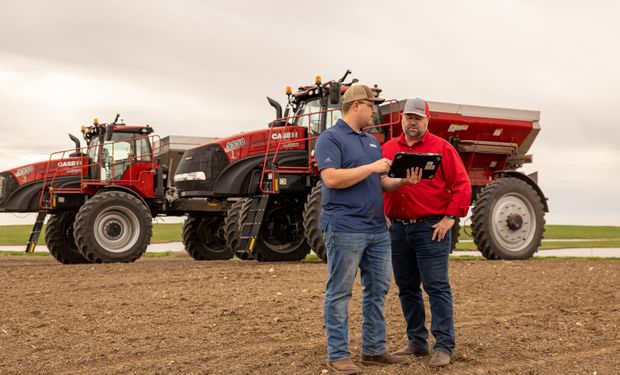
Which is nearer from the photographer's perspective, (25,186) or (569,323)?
(569,323)

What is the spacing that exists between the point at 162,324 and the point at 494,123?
31.2 feet

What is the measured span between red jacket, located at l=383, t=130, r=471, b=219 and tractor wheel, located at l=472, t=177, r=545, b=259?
8830mm

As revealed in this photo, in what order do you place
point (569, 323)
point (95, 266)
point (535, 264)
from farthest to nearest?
point (95, 266) → point (535, 264) → point (569, 323)

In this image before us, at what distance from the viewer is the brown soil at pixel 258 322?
6.23 m

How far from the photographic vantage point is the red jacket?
19.4 feet

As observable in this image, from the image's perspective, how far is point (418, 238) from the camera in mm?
5926

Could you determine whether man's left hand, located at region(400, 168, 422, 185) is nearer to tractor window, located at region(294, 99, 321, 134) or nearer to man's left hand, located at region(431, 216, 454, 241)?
man's left hand, located at region(431, 216, 454, 241)

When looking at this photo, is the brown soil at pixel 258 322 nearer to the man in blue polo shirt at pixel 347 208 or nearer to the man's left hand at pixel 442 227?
the man in blue polo shirt at pixel 347 208

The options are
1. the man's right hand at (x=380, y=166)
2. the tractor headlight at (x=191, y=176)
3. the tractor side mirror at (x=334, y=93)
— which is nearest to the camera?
the man's right hand at (x=380, y=166)

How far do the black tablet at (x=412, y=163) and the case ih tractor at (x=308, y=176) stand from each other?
7.43m

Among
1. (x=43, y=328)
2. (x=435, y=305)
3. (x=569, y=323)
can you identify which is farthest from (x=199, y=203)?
(x=435, y=305)

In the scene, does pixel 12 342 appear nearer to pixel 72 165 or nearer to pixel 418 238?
pixel 418 238

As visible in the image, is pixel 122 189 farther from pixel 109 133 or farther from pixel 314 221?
pixel 314 221

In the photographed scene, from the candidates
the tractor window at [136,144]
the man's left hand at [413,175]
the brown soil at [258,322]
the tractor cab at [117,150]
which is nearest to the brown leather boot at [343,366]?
the brown soil at [258,322]
